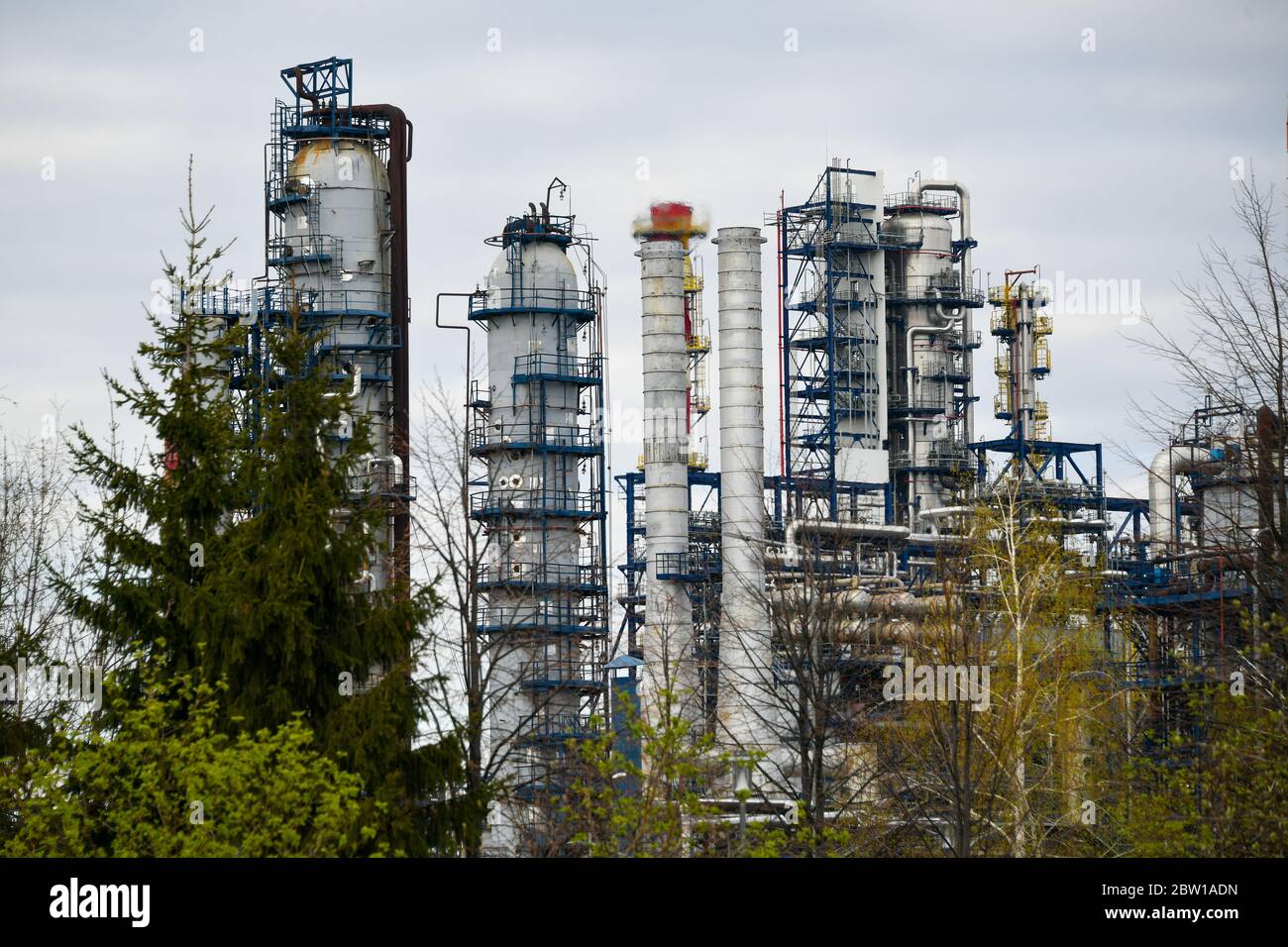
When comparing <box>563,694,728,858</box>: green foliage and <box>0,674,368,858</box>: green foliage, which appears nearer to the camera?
<box>0,674,368,858</box>: green foliage

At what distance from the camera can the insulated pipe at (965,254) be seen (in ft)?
213

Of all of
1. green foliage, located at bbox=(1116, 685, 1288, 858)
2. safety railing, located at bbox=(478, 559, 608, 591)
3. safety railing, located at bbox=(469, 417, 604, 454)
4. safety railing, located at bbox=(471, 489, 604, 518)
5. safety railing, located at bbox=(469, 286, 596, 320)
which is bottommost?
green foliage, located at bbox=(1116, 685, 1288, 858)

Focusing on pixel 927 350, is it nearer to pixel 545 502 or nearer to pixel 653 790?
pixel 545 502

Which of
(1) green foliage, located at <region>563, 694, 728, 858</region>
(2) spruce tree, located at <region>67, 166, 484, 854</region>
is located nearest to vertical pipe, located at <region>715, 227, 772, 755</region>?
(2) spruce tree, located at <region>67, 166, 484, 854</region>

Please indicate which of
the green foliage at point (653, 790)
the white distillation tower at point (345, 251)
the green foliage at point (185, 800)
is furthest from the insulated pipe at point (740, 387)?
the green foliage at point (185, 800)

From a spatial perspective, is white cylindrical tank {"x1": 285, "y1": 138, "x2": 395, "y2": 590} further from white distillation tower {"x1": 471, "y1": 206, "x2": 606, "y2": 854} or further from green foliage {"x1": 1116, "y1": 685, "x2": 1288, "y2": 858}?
green foliage {"x1": 1116, "y1": 685, "x2": 1288, "y2": 858}

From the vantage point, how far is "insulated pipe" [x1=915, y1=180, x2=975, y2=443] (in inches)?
2562

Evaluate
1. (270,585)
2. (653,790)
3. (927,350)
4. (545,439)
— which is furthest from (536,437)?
(653,790)

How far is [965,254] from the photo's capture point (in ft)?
214

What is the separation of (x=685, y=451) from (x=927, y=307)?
571 inches

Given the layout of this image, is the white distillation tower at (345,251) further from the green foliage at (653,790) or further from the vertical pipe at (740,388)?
the green foliage at (653,790)

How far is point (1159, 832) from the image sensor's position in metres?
21.7
